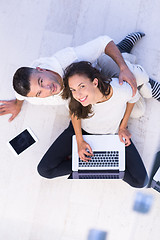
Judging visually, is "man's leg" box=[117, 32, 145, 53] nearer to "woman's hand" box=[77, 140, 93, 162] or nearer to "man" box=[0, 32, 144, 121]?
"man" box=[0, 32, 144, 121]

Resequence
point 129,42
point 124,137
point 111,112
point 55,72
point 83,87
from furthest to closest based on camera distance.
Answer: point 129,42 → point 124,137 → point 111,112 → point 55,72 → point 83,87

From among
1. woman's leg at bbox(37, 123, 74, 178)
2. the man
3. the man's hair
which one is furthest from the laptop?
the man's hair

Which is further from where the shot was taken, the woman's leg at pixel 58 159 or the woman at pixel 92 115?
the woman's leg at pixel 58 159

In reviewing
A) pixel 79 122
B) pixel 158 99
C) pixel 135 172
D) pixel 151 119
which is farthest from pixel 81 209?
pixel 158 99

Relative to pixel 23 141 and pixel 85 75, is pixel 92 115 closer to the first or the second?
pixel 85 75

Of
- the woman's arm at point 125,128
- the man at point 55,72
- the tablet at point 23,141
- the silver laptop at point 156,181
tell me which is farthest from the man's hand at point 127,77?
the tablet at point 23,141

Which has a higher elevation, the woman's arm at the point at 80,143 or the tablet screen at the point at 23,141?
the woman's arm at the point at 80,143

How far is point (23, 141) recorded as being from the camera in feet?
5.88

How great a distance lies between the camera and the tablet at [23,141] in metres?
1.78

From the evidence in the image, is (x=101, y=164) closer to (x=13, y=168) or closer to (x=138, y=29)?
(x=13, y=168)

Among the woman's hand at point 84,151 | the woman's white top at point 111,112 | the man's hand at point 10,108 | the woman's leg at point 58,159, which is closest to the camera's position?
the woman's white top at point 111,112

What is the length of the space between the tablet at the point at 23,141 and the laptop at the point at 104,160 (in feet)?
1.33

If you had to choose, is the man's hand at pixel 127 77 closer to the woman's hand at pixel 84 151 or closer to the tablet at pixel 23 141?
the woman's hand at pixel 84 151

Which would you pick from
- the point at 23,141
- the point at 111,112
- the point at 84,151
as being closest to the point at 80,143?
the point at 84,151
